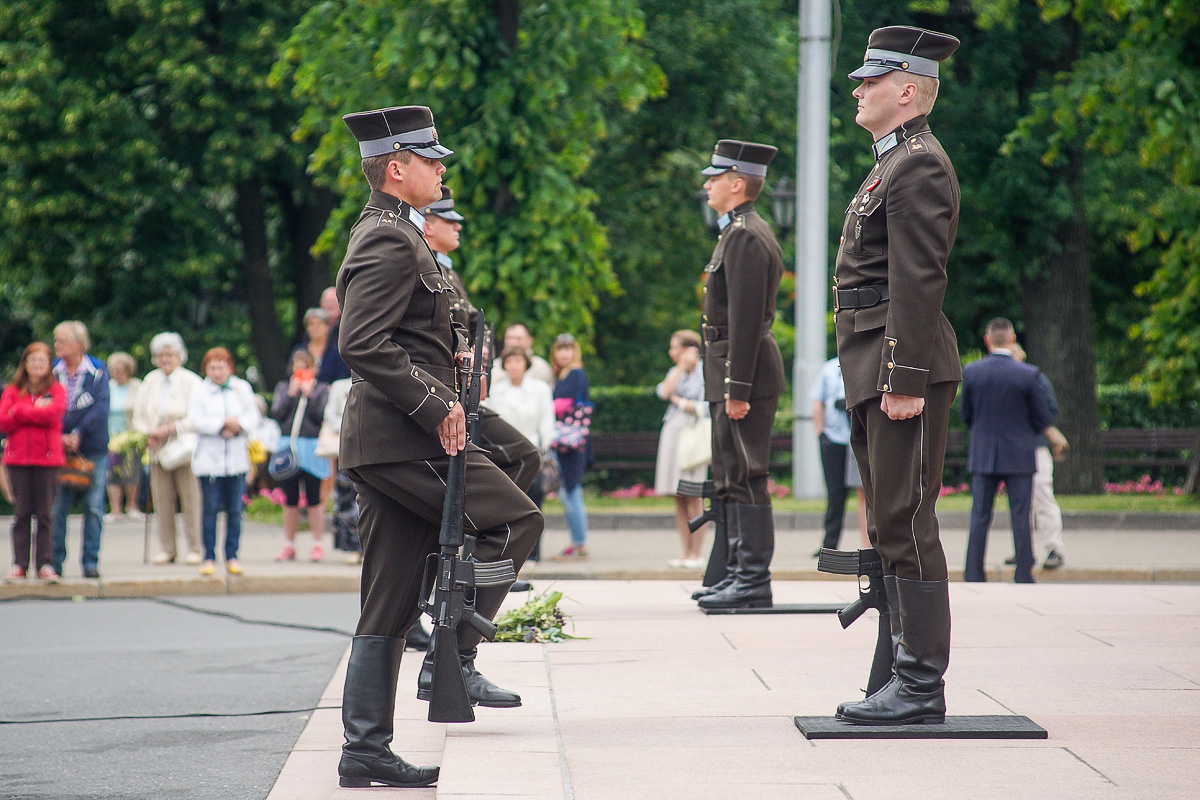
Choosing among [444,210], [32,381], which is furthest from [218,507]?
→ [444,210]

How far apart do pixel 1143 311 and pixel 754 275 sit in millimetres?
18237

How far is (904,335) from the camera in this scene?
457 centimetres

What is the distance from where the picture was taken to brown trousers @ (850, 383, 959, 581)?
466 cm

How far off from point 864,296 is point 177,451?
818 cm

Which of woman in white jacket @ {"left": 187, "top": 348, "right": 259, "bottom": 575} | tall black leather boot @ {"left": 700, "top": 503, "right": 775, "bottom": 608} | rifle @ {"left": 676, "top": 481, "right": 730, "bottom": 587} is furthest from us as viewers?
woman in white jacket @ {"left": 187, "top": 348, "right": 259, "bottom": 575}

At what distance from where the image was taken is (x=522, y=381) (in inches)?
445

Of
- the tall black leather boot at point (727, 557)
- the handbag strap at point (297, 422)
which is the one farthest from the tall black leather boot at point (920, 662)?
the handbag strap at point (297, 422)

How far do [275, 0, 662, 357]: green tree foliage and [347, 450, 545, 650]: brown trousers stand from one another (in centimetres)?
1056

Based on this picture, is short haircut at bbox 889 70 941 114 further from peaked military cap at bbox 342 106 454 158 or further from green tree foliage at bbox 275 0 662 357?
green tree foliage at bbox 275 0 662 357

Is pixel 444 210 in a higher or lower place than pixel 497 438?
higher

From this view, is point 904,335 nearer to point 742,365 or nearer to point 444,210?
point 742,365

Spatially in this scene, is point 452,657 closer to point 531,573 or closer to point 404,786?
point 404,786

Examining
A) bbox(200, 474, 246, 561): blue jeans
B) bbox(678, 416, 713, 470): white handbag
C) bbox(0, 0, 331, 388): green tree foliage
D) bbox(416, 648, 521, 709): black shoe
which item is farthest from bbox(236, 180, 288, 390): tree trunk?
bbox(416, 648, 521, 709): black shoe

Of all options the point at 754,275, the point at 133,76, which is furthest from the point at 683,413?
the point at 133,76
